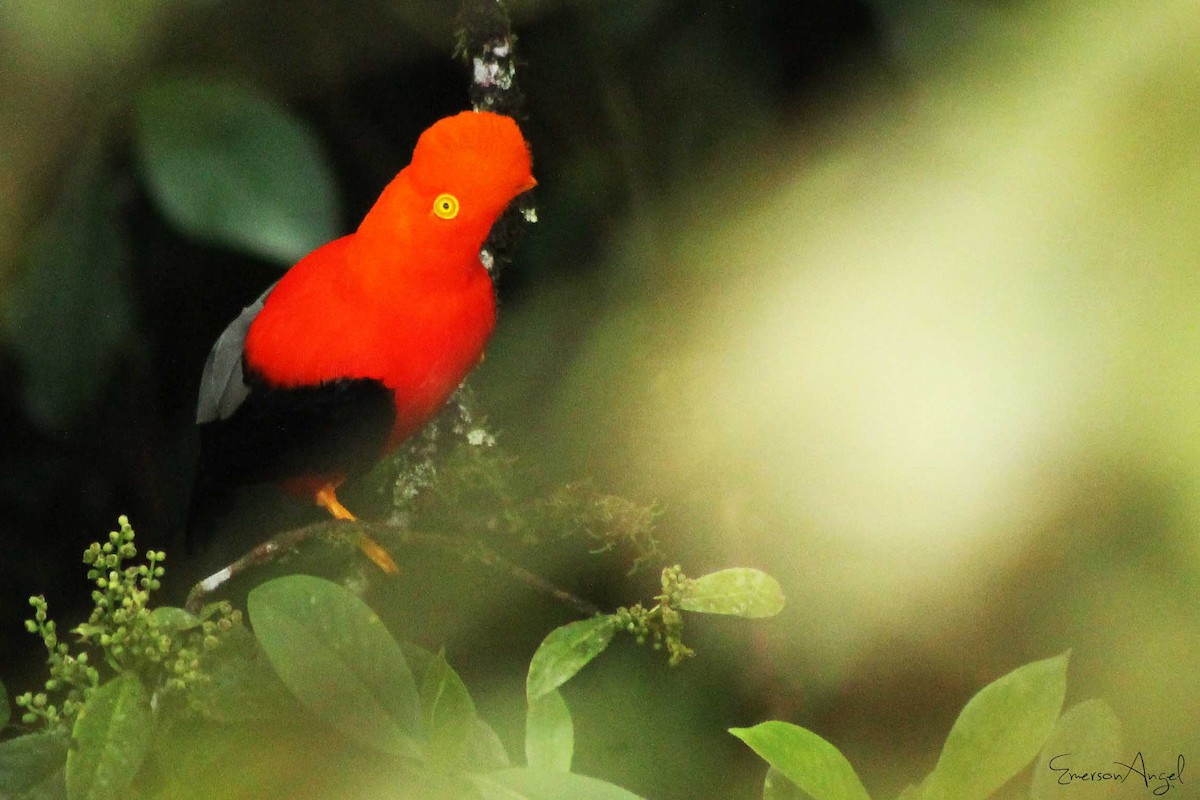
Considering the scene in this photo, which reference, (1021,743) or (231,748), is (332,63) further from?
(1021,743)

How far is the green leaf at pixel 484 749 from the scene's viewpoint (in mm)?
617

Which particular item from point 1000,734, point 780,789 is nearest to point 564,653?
point 780,789

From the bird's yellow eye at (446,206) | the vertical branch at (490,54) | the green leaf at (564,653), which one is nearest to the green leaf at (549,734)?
the green leaf at (564,653)

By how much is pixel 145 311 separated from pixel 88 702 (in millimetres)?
318

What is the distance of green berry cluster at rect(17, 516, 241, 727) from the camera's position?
25.2 inches

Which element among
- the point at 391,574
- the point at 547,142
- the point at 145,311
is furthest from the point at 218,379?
the point at 547,142

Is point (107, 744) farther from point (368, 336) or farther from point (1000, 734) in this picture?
point (1000, 734)

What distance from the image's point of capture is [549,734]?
65 cm

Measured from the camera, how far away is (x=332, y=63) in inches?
31.2

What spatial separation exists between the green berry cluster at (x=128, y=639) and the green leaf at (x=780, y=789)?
0.35m

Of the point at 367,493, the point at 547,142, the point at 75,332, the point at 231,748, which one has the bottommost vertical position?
the point at 231,748

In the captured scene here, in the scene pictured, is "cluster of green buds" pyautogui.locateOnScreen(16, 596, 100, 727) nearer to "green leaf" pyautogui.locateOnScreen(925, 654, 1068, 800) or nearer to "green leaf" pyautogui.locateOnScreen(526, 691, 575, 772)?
"green leaf" pyautogui.locateOnScreen(526, 691, 575, 772)

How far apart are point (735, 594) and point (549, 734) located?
148 mm

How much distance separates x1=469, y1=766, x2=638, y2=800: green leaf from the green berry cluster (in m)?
0.20
